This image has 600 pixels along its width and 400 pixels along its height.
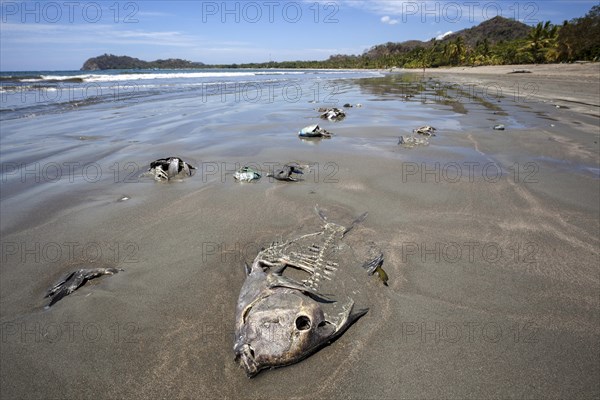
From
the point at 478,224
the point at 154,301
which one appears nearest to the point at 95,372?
the point at 154,301

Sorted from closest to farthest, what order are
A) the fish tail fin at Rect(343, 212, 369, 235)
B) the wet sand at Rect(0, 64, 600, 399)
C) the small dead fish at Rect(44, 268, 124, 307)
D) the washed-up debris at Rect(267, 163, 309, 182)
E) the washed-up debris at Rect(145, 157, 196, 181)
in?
the wet sand at Rect(0, 64, 600, 399), the small dead fish at Rect(44, 268, 124, 307), the fish tail fin at Rect(343, 212, 369, 235), the washed-up debris at Rect(267, 163, 309, 182), the washed-up debris at Rect(145, 157, 196, 181)

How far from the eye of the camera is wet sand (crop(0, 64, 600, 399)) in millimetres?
2406

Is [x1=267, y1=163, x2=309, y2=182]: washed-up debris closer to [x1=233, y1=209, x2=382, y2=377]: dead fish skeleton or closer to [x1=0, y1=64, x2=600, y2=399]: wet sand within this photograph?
[x1=0, y1=64, x2=600, y2=399]: wet sand

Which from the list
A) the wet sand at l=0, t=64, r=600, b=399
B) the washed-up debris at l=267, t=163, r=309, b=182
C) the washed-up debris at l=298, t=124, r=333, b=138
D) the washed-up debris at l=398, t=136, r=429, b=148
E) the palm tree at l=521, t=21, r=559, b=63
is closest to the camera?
the wet sand at l=0, t=64, r=600, b=399

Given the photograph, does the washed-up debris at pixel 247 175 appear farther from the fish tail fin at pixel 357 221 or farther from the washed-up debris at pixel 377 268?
the washed-up debris at pixel 377 268

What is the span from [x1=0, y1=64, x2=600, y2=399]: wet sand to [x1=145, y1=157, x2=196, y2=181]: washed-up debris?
0.88ft

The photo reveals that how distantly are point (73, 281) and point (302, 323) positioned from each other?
265cm

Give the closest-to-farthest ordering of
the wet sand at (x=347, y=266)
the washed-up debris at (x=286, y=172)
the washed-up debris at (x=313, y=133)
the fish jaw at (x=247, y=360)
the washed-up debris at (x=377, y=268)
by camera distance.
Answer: the fish jaw at (x=247, y=360)
the wet sand at (x=347, y=266)
the washed-up debris at (x=377, y=268)
the washed-up debris at (x=286, y=172)
the washed-up debris at (x=313, y=133)

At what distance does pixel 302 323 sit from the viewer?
2512 mm

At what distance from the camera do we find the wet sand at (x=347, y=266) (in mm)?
2406

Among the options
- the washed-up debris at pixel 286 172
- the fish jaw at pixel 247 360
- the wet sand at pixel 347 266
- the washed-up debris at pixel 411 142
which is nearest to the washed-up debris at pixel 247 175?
the washed-up debris at pixel 286 172

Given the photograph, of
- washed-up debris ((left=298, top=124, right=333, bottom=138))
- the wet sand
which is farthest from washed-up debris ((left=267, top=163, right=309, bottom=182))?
washed-up debris ((left=298, top=124, right=333, bottom=138))

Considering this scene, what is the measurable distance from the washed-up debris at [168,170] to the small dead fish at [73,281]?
3.16 metres

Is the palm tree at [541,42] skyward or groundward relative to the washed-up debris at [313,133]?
skyward
